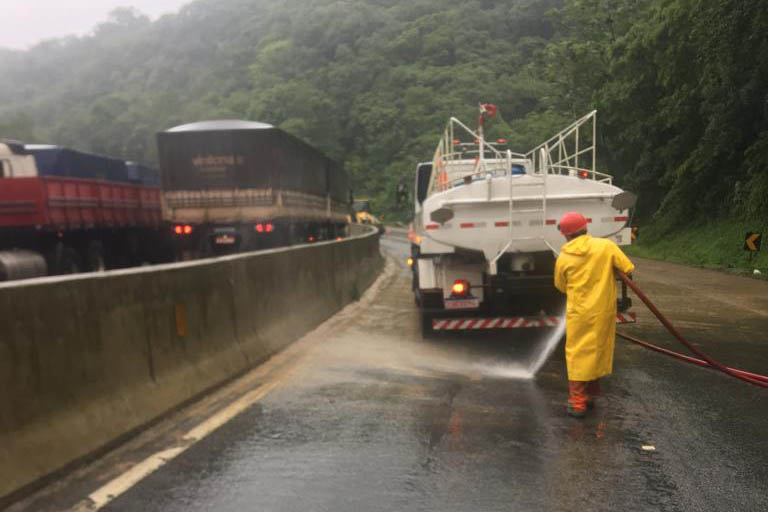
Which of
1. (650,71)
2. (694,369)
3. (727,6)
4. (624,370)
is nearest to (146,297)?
(624,370)

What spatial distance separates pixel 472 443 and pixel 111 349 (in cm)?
259

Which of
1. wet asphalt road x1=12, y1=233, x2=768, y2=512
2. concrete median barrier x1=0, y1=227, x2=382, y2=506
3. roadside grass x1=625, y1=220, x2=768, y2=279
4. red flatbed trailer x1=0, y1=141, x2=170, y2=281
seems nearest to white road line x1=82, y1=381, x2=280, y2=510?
wet asphalt road x1=12, y1=233, x2=768, y2=512

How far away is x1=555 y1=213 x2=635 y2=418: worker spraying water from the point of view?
6.09 m

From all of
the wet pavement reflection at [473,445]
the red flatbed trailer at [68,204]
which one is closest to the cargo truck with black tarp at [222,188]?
the red flatbed trailer at [68,204]

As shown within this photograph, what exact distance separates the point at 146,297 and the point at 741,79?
22049mm

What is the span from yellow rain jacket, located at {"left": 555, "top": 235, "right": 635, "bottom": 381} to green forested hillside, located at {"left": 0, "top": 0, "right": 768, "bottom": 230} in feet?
55.1

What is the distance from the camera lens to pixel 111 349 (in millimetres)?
5469

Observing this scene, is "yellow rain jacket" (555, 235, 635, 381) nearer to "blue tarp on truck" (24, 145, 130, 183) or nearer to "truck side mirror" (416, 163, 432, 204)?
"truck side mirror" (416, 163, 432, 204)

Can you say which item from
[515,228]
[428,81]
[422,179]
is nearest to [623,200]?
[515,228]

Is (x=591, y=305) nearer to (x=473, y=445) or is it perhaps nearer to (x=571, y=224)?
(x=571, y=224)

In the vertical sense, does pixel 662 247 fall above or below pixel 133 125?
below

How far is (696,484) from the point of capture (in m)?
4.48

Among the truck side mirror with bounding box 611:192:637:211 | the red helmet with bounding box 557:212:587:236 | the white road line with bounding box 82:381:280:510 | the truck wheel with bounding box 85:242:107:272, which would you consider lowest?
the white road line with bounding box 82:381:280:510

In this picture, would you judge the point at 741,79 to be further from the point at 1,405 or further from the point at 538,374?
the point at 1,405
